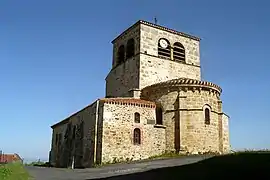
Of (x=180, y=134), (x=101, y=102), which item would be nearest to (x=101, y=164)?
(x=101, y=102)

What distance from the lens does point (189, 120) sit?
2542cm

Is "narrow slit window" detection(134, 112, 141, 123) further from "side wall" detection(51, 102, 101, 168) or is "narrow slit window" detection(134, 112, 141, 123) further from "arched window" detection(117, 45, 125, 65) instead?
"arched window" detection(117, 45, 125, 65)

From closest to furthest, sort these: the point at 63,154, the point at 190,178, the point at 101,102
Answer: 1. the point at 190,178
2. the point at 101,102
3. the point at 63,154

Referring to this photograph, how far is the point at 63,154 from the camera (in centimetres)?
3177

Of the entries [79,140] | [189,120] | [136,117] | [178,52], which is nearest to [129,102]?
[136,117]

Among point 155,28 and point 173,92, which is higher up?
point 155,28

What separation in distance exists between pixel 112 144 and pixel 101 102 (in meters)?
3.26

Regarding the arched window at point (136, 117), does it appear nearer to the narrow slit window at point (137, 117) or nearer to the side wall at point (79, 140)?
the narrow slit window at point (137, 117)

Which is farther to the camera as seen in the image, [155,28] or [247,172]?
[155,28]

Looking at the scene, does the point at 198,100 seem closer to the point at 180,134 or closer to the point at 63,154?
the point at 180,134

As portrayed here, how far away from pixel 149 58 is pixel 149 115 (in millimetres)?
7134

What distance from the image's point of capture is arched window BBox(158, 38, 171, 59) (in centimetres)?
3189

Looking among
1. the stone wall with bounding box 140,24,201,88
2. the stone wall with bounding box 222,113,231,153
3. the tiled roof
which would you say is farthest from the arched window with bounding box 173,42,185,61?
the tiled roof

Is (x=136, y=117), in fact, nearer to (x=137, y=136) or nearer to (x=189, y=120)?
(x=137, y=136)
